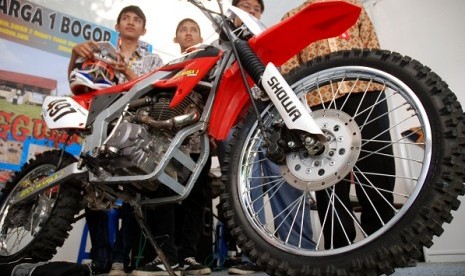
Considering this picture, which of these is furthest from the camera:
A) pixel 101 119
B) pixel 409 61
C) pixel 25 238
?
pixel 25 238

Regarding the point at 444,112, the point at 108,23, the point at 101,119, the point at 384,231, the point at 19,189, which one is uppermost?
the point at 108,23

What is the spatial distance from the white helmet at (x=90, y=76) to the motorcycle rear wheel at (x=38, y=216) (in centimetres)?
32

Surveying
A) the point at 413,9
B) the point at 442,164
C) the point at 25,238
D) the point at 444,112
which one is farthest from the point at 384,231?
the point at 413,9

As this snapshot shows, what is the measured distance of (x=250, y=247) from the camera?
0.95 metres

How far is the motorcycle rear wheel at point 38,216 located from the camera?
4.84ft

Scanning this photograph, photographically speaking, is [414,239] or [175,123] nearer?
[414,239]

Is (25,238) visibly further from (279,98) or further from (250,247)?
(279,98)

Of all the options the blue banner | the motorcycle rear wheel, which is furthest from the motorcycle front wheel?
the blue banner

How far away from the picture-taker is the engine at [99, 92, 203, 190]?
125 centimetres

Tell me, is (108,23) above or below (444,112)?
above

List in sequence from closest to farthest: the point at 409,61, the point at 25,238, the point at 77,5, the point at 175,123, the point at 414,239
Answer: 1. the point at 414,239
2. the point at 409,61
3. the point at 175,123
4. the point at 25,238
5. the point at 77,5

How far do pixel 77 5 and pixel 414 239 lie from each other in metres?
2.86

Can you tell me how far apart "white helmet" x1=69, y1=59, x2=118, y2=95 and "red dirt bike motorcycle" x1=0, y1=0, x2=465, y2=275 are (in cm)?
8

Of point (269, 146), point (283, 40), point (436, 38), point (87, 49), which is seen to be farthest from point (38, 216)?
point (436, 38)
